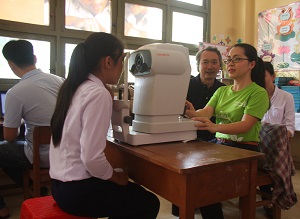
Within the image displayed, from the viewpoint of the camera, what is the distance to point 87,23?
3605 millimetres

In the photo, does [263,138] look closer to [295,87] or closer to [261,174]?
[261,174]

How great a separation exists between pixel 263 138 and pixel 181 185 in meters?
1.07

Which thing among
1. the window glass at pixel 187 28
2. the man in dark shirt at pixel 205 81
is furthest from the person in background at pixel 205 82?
the window glass at pixel 187 28

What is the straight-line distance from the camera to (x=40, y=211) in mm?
1146

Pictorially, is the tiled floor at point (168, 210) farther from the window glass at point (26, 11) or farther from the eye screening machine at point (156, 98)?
the window glass at point (26, 11)

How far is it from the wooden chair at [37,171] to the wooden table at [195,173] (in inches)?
25.2

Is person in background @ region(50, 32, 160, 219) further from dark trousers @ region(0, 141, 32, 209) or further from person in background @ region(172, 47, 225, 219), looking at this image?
person in background @ region(172, 47, 225, 219)

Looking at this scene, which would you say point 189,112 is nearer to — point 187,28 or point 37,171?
point 37,171

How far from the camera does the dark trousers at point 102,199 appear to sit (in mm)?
1115

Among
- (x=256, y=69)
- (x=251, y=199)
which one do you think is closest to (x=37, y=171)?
(x=251, y=199)

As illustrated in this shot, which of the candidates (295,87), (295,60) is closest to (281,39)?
(295,60)

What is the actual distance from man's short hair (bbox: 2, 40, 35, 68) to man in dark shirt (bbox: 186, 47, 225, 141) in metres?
1.27

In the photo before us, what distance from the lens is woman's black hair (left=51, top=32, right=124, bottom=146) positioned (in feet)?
3.77

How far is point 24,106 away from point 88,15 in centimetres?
208
